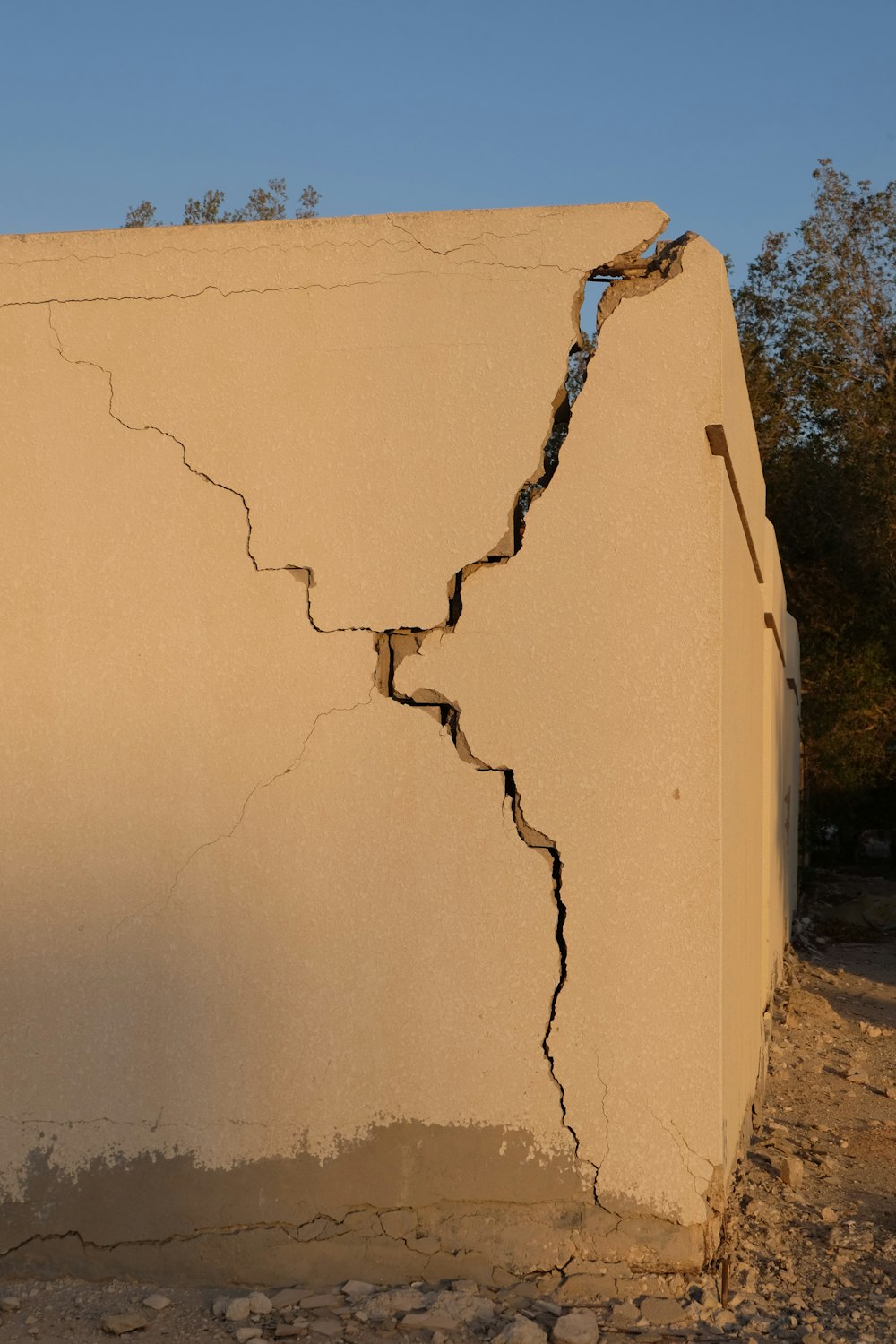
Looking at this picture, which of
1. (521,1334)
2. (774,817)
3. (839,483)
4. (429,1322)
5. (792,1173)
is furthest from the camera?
(839,483)

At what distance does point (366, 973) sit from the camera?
3408 millimetres

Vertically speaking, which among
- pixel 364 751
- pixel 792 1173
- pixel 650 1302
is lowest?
pixel 792 1173

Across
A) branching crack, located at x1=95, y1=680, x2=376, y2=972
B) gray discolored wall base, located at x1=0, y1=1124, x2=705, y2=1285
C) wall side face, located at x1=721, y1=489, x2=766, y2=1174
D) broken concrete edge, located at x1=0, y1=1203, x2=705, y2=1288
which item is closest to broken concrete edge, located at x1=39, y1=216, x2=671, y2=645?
branching crack, located at x1=95, y1=680, x2=376, y2=972

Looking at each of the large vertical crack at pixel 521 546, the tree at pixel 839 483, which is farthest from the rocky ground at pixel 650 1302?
the tree at pixel 839 483

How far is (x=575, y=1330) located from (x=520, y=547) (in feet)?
6.54

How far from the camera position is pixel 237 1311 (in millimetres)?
3180

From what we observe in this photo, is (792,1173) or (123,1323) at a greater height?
(123,1323)

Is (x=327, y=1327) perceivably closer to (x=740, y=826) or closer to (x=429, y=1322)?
(x=429, y=1322)

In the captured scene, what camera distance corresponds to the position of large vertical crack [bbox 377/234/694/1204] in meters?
3.36

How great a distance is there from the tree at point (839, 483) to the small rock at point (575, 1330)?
11461mm

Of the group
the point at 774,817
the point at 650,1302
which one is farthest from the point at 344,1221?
the point at 774,817

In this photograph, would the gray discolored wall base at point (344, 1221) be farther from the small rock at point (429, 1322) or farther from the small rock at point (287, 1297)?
the small rock at point (429, 1322)

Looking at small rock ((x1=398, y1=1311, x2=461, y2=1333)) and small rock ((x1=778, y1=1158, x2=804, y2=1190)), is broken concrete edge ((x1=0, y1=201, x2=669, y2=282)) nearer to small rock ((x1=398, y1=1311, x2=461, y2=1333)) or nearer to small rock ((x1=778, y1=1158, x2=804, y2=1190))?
small rock ((x1=398, y1=1311, x2=461, y2=1333))

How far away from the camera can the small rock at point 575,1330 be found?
9.71ft
